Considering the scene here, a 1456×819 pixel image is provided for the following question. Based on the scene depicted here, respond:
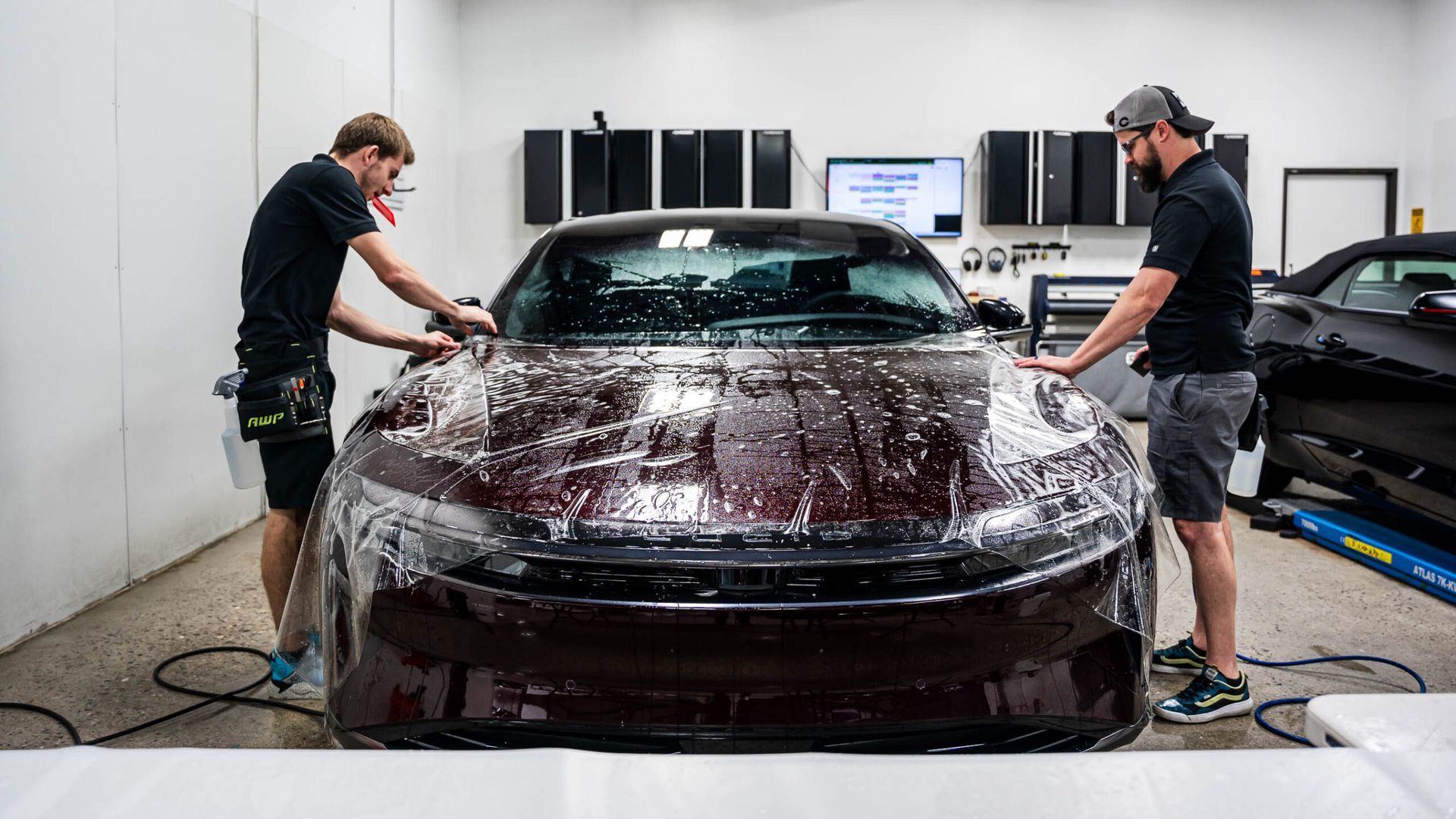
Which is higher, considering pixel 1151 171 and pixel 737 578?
pixel 1151 171

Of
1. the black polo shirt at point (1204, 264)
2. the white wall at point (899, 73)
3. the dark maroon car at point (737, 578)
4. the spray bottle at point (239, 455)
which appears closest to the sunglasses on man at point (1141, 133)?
the black polo shirt at point (1204, 264)

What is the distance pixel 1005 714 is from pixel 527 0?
712cm

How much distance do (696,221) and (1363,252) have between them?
2.58 metres

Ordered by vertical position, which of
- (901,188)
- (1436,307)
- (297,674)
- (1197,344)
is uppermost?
(901,188)

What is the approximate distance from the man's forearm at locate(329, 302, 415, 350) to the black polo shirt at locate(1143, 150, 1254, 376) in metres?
2.02

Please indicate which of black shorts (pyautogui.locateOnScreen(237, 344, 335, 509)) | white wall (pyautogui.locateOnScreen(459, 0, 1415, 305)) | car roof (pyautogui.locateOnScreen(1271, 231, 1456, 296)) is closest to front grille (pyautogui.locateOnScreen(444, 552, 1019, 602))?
black shorts (pyautogui.locateOnScreen(237, 344, 335, 509))

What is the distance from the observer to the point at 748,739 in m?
1.41

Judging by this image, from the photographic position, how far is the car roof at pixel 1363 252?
333 cm

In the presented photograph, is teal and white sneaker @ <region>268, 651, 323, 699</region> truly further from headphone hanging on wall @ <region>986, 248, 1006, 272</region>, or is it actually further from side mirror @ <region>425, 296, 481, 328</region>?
headphone hanging on wall @ <region>986, 248, 1006, 272</region>

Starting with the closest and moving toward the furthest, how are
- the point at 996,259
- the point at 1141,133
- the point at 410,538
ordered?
the point at 410,538
the point at 1141,133
the point at 996,259

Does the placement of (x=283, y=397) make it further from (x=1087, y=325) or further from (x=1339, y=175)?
(x=1339, y=175)

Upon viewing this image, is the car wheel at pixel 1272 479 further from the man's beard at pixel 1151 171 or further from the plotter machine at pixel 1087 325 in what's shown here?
the man's beard at pixel 1151 171

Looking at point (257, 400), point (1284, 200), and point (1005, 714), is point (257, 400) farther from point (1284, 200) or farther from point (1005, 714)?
point (1284, 200)

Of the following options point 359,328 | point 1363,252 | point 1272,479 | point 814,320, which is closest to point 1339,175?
point 1272,479
